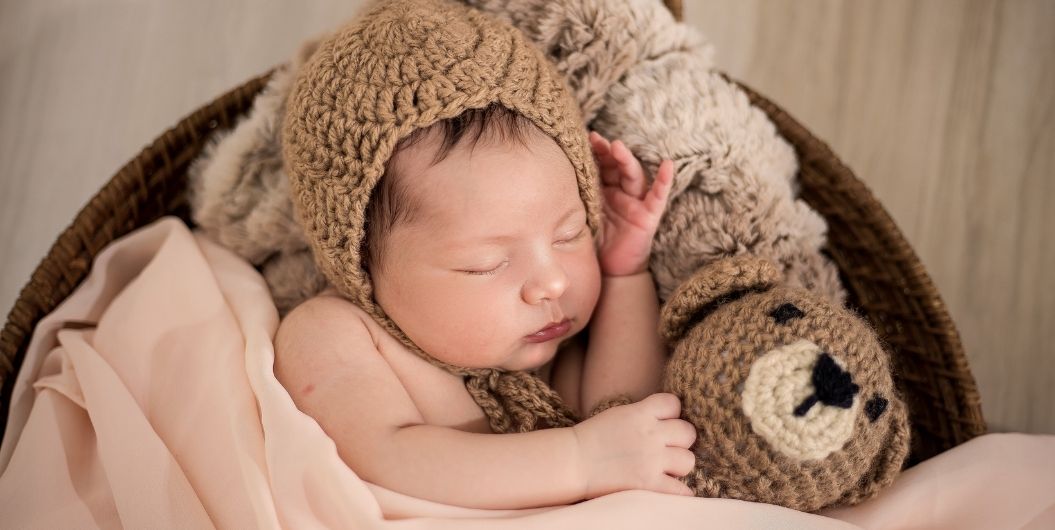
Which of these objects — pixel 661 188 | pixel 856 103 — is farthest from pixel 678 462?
pixel 856 103

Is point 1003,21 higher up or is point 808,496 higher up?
point 1003,21

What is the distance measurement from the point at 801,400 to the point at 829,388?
31mm

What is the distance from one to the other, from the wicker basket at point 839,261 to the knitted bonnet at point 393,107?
1.07 feet

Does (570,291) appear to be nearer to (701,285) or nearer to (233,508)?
(701,285)

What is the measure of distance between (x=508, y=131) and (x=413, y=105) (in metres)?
0.11

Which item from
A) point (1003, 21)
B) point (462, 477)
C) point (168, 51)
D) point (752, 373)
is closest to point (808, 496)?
point (752, 373)

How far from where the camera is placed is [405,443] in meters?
0.98

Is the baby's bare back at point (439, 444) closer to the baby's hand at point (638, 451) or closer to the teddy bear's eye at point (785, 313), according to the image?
the baby's hand at point (638, 451)

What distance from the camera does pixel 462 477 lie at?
0.97 m

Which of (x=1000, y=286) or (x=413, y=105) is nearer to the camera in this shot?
(x=413, y=105)

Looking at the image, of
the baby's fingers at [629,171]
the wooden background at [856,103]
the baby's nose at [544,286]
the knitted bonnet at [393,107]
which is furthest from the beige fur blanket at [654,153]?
the wooden background at [856,103]

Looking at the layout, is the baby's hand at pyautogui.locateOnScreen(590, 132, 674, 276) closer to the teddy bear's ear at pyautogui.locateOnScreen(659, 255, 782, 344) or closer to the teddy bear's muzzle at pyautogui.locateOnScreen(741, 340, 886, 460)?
the teddy bear's ear at pyautogui.locateOnScreen(659, 255, 782, 344)

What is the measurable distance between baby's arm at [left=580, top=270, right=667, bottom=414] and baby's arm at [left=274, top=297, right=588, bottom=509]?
0.16m

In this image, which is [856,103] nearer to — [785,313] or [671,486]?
[785,313]
